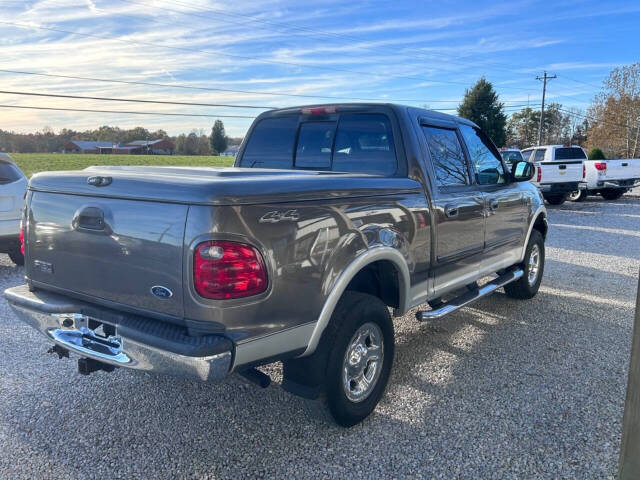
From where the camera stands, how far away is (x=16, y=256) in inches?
291

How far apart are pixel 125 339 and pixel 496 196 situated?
3.52 meters

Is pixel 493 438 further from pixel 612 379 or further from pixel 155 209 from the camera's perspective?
pixel 155 209

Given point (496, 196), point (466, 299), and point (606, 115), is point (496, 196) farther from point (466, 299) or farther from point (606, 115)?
point (606, 115)

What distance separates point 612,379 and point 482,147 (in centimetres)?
232

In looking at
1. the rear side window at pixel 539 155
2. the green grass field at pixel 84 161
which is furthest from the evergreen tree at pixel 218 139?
the rear side window at pixel 539 155

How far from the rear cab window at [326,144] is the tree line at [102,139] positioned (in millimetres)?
34398

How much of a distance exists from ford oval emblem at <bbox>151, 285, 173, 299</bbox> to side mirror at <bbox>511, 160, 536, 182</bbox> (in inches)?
151

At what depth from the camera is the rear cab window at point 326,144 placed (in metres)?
3.74

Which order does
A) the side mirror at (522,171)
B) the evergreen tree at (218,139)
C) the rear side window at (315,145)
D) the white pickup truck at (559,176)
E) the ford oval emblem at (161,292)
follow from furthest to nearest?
the evergreen tree at (218,139) < the white pickup truck at (559,176) < the side mirror at (522,171) < the rear side window at (315,145) < the ford oval emblem at (161,292)

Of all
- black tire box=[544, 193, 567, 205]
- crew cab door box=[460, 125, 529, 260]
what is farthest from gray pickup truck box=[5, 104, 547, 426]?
black tire box=[544, 193, 567, 205]

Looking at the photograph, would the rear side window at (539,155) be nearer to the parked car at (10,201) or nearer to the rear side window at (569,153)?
the rear side window at (569,153)

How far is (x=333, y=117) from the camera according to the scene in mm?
3971

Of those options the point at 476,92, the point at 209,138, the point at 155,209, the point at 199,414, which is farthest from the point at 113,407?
the point at 209,138

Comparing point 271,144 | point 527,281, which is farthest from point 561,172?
point 271,144
